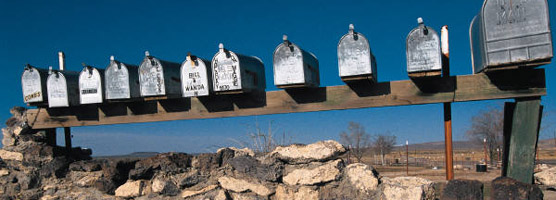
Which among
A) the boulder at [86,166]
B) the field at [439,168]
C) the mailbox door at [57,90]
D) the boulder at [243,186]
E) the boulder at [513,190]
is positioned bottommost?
the field at [439,168]

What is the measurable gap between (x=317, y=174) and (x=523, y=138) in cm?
147

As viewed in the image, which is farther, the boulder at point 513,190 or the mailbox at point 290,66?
the mailbox at point 290,66

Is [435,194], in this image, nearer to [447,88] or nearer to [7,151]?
[447,88]

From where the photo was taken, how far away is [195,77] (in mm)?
3928

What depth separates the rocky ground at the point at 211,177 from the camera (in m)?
3.52

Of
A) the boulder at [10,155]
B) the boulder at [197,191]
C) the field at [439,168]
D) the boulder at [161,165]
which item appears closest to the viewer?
the boulder at [197,191]

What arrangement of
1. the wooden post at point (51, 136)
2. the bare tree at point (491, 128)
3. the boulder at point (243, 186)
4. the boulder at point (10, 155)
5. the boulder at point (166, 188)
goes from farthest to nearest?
1. the bare tree at point (491, 128)
2. the wooden post at point (51, 136)
3. the boulder at point (10, 155)
4. the boulder at point (166, 188)
5. the boulder at point (243, 186)

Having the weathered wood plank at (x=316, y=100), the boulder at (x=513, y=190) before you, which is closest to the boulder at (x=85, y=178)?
the weathered wood plank at (x=316, y=100)

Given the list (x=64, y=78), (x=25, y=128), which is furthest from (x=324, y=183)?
(x=25, y=128)

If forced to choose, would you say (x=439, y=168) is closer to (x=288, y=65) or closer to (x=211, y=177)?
(x=211, y=177)

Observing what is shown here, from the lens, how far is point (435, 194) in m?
3.39

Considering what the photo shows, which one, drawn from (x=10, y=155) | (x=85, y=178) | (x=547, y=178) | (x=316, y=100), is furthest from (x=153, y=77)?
(x=547, y=178)

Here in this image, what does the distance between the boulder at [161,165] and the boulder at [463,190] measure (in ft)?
7.17

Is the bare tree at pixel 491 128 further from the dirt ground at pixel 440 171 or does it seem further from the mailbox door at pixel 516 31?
the mailbox door at pixel 516 31
